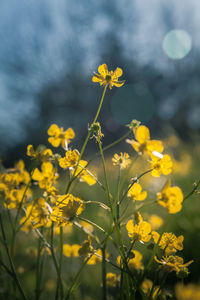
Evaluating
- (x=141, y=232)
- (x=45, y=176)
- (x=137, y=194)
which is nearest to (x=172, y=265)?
(x=141, y=232)

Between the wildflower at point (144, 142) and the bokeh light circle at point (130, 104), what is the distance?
1637cm

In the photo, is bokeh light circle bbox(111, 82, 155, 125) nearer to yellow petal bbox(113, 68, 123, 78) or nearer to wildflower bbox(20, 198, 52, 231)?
yellow petal bbox(113, 68, 123, 78)

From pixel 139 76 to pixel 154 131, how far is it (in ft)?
14.7

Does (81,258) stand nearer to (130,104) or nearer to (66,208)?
(66,208)

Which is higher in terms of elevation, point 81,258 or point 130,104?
point 130,104

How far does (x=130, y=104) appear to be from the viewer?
57.1 feet

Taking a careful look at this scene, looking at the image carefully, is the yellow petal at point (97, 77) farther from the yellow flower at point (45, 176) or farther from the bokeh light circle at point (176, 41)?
the bokeh light circle at point (176, 41)

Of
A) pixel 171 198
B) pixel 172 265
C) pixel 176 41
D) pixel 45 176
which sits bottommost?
pixel 172 265

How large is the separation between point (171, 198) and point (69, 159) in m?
0.35

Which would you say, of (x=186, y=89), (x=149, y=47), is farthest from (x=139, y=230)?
(x=186, y=89)

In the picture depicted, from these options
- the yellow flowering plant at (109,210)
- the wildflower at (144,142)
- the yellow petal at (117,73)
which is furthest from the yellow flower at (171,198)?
the yellow petal at (117,73)

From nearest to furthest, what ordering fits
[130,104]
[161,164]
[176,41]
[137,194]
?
[161,164]
[137,194]
[176,41]
[130,104]

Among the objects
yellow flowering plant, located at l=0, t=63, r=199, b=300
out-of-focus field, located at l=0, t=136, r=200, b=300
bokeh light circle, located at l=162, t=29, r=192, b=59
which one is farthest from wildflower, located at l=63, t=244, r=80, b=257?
bokeh light circle, located at l=162, t=29, r=192, b=59

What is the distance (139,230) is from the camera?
785 mm
